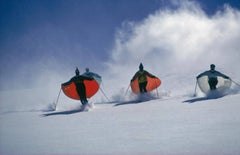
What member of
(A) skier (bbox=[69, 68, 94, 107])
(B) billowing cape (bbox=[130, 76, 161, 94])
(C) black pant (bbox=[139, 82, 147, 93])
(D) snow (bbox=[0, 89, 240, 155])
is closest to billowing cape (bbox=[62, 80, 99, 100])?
(A) skier (bbox=[69, 68, 94, 107])

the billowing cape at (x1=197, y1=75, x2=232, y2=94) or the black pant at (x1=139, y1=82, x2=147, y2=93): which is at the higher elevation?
the black pant at (x1=139, y1=82, x2=147, y2=93)

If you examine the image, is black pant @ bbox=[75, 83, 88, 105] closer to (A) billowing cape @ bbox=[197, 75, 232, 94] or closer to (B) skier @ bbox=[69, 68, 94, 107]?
(B) skier @ bbox=[69, 68, 94, 107]

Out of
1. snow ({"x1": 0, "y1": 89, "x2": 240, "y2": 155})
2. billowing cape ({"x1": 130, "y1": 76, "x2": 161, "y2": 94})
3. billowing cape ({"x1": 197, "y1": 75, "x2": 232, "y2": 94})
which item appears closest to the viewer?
snow ({"x1": 0, "y1": 89, "x2": 240, "y2": 155})

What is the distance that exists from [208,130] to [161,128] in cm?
115

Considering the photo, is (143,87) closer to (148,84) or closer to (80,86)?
(148,84)

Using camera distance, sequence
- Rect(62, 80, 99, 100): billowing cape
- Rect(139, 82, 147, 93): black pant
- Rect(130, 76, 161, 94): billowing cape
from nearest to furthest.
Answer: Rect(62, 80, 99, 100): billowing cape → Rect(139, 82, 147, 93): black pant → Rect(130, 76, 161, 94): billowing cape

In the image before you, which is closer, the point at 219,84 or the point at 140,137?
the point at 140,137

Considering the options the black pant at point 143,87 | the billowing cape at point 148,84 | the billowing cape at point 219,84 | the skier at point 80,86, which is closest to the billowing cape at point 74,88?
the skier at point 80,86

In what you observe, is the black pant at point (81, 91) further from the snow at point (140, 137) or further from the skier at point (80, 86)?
the snow at point (140, 137)

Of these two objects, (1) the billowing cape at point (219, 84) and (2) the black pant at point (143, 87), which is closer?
(1) the billowing cape at point (219, 84)

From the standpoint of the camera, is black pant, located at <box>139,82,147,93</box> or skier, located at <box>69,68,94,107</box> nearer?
skier, located at <box>69,68,94,107</box>

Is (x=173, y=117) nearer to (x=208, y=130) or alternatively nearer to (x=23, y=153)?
(x=208, y=130)

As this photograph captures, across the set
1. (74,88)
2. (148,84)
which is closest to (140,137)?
(74,88)

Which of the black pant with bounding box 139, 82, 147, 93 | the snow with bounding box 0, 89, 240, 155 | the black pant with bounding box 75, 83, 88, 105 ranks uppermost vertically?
the black pant with bounding box 139, 82, 147, 93
